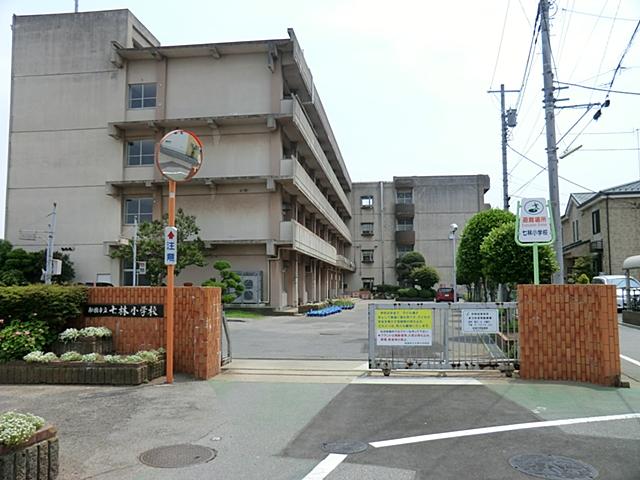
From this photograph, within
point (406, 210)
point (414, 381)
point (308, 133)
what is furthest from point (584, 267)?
point (414, 381)

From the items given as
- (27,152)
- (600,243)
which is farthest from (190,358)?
(600,243)

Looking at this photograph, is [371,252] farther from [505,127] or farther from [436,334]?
[436,334]

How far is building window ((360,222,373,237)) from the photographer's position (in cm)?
6319

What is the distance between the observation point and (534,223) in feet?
33.2

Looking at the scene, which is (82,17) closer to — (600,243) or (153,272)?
(153,272)

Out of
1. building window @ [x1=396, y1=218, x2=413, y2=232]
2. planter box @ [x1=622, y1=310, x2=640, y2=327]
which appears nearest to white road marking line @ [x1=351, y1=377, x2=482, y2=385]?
planter box @ [x1=622, y1=310, x2=640, y2=327]

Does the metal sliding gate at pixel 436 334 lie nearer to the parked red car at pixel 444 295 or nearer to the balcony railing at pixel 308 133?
the balcony railing at pixel 308 133

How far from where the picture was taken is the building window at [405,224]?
2506 inches

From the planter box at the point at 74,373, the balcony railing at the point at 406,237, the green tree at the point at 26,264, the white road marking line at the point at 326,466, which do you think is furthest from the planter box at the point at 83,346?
the balcony railing at the point at 406,237

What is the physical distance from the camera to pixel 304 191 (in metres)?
30.9

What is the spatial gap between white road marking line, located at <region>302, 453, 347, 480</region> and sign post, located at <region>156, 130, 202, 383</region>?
4399 millimetres

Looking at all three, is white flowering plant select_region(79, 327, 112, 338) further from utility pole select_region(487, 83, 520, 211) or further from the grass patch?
utility pole select_region(487, 83, 520, 211)

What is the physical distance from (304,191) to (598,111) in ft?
59.9

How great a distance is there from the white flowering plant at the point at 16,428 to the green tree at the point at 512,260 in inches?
546
